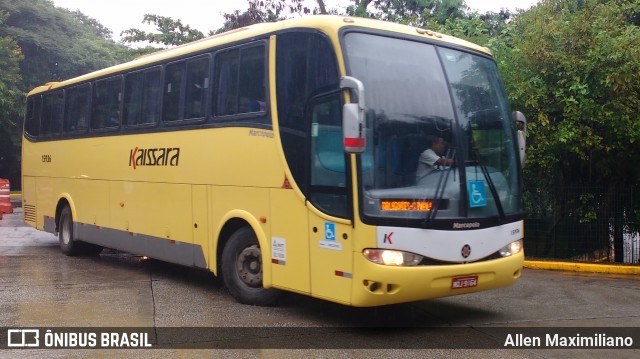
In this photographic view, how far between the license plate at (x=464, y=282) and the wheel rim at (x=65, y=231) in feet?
28.4

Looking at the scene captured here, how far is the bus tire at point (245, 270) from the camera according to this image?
8195 mm

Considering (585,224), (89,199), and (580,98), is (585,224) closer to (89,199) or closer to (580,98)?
(580,98)

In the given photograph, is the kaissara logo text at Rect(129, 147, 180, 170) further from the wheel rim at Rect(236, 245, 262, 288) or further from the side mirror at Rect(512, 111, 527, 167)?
the side mirror at Rect(512, 111, 527, 167)

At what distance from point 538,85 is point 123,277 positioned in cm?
770

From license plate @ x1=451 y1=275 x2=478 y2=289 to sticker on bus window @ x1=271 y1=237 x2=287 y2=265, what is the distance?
1.85 metres

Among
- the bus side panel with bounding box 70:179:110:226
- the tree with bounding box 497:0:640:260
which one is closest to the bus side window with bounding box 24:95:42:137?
the bus side panel with bounding box 70:179:110:226

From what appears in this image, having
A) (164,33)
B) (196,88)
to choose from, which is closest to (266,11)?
(164,33)

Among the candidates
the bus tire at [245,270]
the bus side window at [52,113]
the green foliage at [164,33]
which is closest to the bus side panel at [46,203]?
A: the bus side window at [52,113]

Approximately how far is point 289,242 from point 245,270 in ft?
3.70

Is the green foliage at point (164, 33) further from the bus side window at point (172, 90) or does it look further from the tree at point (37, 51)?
the bus side window at point (172, 90)

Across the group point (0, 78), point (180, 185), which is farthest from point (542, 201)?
point (0, 78)

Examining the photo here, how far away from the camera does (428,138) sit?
6.88m

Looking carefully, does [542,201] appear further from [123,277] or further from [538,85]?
[123,277]

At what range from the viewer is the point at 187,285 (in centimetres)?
993
